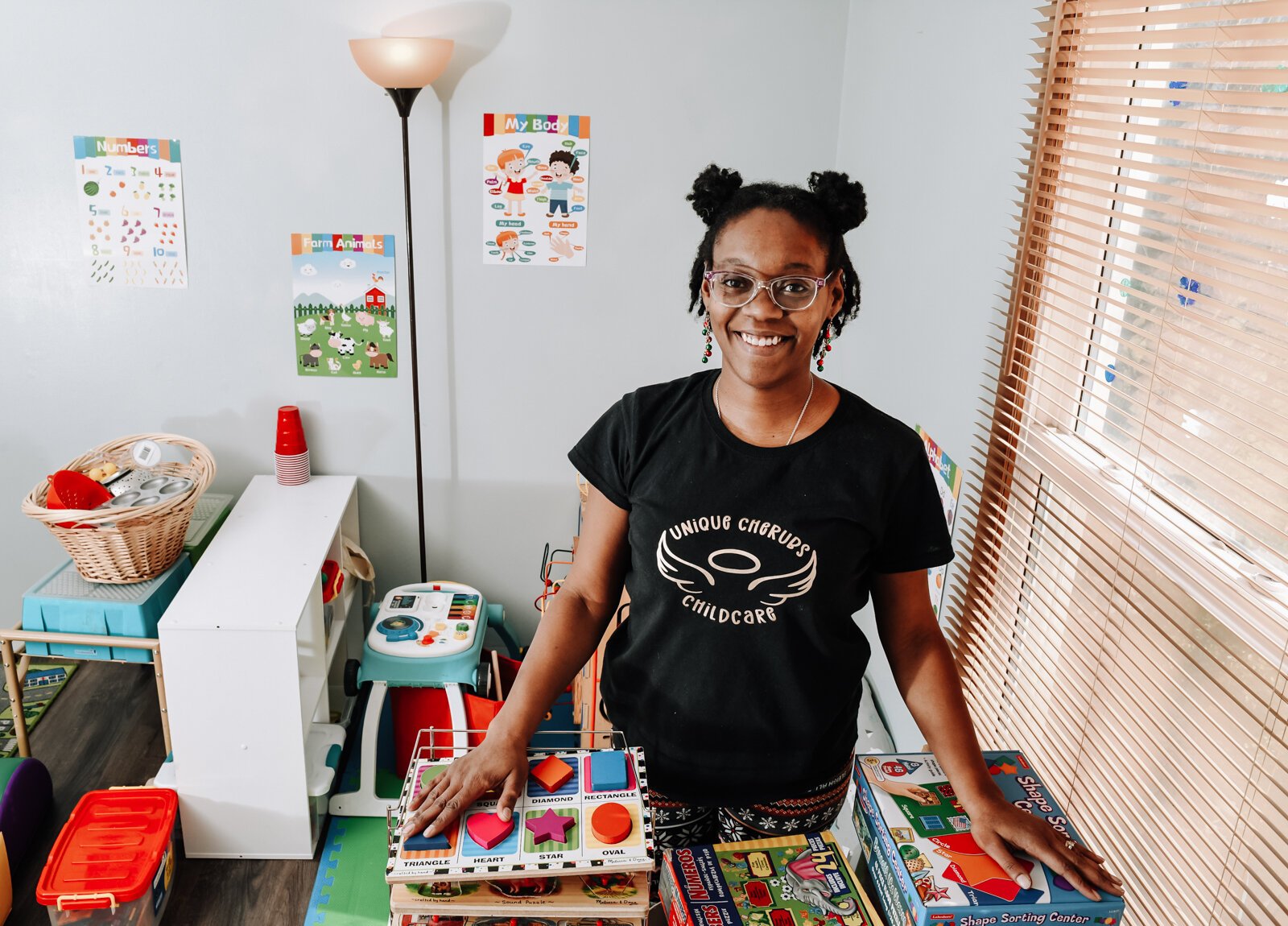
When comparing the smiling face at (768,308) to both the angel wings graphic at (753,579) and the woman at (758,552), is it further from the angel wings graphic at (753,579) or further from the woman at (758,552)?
the angel wings graphic at (753,579)

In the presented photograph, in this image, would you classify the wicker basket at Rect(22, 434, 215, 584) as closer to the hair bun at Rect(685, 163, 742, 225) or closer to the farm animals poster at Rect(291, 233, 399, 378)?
the farm animals poster at Rect(291, 233, 399, 378)

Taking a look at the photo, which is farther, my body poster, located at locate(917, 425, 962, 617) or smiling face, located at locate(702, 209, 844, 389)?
my body poster, located at locate(917, 425, 962, 617)

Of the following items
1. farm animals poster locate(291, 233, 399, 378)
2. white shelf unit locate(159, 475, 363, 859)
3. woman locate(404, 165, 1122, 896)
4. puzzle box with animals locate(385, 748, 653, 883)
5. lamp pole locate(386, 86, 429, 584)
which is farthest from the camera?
farm animals poster locate(291, 233, 399, 378)

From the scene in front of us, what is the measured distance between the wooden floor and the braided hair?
1.84 meters

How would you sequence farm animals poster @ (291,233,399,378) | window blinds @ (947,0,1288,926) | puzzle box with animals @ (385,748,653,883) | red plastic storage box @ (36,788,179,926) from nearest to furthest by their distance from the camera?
puzzle box with animals @ (385,748,653,883), window blinds @ (947,0,1288,926), red plastic storage box @ (36,788,179,926), farm animals poster @ (291,233,399,378)

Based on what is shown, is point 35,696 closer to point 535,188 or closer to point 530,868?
point 535,188

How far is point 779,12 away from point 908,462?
1851mm

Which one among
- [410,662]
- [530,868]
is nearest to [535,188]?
[410,662]

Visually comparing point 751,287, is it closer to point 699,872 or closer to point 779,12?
point 699,872

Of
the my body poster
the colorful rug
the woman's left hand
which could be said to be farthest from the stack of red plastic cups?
the woman's left hand

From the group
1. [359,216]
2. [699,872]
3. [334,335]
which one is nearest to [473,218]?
[359,216]

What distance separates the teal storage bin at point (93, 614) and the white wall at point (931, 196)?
5.76 ft

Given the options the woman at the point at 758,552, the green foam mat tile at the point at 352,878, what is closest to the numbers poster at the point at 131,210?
the green foam mat tile at the point at 352,878

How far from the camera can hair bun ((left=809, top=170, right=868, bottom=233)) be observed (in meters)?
1.19
